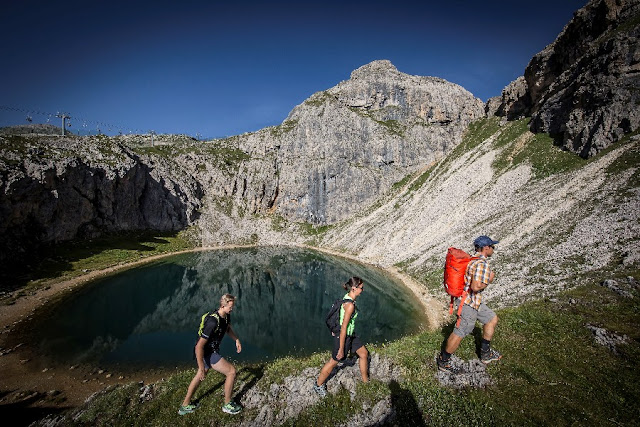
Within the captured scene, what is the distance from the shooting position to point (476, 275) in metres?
8.73

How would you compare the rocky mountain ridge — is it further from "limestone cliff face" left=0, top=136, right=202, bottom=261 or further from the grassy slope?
the grassy slope

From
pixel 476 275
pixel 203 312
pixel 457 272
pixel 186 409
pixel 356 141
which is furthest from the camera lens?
pixel 356 141

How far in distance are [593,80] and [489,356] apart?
6414cm

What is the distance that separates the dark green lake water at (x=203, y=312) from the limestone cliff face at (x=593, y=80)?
40713mm

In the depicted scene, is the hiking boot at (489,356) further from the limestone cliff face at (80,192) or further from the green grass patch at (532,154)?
the limestone cliff face at (80,192)

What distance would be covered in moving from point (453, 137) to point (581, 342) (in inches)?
5118

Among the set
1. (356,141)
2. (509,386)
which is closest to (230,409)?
(509,386)

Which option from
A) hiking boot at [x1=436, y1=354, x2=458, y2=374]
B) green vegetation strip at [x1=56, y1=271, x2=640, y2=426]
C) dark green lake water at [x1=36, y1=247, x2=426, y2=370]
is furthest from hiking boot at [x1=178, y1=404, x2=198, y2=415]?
dark green lake water at [x1=36, y1=247, x2=426, y2=370]

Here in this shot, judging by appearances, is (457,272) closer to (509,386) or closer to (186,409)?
(509,386)

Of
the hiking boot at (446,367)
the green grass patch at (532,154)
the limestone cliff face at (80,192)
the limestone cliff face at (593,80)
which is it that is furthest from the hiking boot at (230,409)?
the limestone cliff face at (80,192)

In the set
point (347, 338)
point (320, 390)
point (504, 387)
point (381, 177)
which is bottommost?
point (320, 390)

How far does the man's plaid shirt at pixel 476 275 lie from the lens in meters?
8.65

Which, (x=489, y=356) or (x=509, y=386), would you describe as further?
(x=489, y=356)

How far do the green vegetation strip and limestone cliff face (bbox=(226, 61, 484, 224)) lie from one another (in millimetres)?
99322
